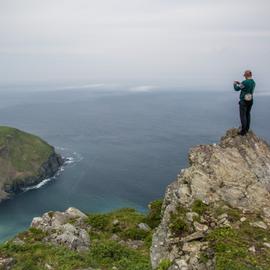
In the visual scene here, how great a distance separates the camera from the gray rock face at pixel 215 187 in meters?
16.8

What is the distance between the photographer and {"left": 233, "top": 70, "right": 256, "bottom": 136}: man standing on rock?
2292 cm

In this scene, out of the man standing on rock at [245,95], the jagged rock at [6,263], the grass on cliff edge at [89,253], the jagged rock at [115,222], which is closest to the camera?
the grass on cliff edge at [89,253]

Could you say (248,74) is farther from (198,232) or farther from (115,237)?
(115,237)

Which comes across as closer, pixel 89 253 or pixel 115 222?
pixel 89 253

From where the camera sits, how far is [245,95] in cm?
2378

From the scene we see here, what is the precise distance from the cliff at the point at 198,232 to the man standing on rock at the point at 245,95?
100 centimetres

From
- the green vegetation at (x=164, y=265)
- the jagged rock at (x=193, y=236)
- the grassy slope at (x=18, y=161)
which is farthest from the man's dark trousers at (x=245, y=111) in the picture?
the grassy slope at (x=18, y=161)

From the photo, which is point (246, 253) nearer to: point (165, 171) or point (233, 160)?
point (233, 160)

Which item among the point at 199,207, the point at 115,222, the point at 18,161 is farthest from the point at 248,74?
the point at 18,161

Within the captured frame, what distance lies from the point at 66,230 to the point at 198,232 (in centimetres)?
1311

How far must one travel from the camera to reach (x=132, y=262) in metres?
21.1

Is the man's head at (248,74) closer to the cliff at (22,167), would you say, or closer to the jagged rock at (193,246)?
the jagged rock at (193,246)

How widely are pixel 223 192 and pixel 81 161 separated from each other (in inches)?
6828

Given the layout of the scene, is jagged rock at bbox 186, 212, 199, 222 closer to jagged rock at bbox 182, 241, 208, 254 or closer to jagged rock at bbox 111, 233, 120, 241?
jagged rock at bbox 182, 241, 208, 254
